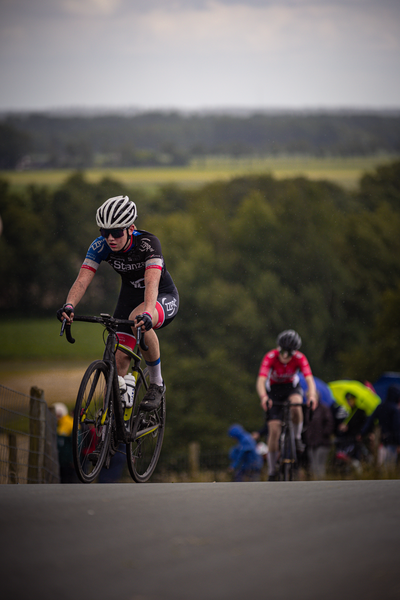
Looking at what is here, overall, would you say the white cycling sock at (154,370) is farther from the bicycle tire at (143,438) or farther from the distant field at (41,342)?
the distant field at (41,342)

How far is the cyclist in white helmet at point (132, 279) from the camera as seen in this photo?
5945 mm

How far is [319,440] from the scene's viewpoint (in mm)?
12922

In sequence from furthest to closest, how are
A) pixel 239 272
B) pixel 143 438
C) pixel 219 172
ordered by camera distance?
pixel 219 172 < pixel 239 272 < pixel 143 438

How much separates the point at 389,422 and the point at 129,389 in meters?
7.05

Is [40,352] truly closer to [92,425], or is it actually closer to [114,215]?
[114,215]

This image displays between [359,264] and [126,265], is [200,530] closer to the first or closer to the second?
[126,265]

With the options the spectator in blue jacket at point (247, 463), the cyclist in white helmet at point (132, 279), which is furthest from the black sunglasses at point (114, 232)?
the spectator in blue jacket at point (247, 463)

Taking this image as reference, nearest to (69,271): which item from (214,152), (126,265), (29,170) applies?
(29,170)

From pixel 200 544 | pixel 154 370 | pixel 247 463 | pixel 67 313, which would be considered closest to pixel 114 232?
pixel 67 313

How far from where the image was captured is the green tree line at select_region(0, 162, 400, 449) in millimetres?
54406

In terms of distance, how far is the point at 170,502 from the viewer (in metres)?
4.50

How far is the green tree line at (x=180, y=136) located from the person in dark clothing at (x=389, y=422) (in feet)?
245

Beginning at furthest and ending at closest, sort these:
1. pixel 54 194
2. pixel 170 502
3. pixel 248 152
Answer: pixel 248 152
pixel 54 194
pixel 170 502

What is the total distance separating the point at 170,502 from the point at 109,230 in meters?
2.26
